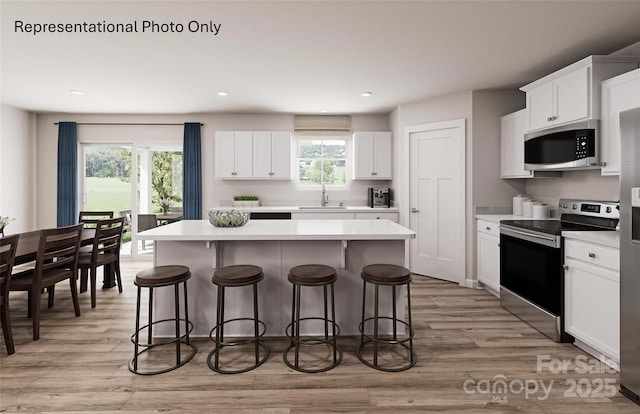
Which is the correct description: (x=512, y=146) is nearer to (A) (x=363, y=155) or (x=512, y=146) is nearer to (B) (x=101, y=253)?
(A) (x=363, y=155)

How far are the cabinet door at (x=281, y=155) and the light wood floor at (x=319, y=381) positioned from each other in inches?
126

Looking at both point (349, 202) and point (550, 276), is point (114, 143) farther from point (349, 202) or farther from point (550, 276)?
point (550, 276)

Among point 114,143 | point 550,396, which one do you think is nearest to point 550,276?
point 550,396

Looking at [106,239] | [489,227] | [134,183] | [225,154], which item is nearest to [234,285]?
[106,239]

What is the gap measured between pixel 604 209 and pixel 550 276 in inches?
32.4

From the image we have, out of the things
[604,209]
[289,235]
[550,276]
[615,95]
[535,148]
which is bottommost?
[550,276]

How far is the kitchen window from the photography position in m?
5.96

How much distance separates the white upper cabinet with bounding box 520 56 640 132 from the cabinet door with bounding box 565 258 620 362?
1.33 metres

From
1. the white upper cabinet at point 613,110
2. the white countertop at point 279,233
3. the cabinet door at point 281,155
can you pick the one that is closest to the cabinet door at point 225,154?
the cabinet door at point 281,155

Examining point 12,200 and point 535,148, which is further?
point 12,200

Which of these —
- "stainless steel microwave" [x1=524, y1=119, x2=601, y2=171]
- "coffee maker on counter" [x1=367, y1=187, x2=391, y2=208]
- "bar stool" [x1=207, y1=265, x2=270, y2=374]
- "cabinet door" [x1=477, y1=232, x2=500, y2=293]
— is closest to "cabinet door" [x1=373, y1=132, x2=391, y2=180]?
"coffee maker on counter" [x1=367, y1=187, x2=391, y2=208]

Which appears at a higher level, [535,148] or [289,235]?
[535,148]

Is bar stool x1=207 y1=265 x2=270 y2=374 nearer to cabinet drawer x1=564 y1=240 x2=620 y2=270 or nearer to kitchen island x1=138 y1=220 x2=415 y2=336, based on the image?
kitchen island x1=138 y1=220 x2=415 y2=336

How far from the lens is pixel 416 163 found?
16.2 feet
